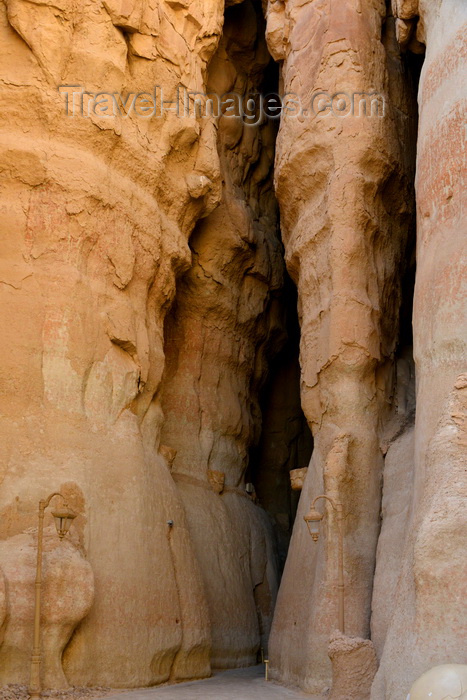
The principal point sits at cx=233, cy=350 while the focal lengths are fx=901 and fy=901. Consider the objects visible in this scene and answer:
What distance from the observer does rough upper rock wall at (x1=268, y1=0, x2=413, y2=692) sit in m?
17.3

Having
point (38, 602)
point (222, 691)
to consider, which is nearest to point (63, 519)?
point (38, 602)

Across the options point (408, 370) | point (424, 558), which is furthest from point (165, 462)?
point (424, 558)

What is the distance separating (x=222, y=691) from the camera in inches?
637

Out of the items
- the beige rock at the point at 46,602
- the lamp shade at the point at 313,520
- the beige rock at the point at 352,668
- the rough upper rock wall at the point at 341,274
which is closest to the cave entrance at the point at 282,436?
the rough upper rock wall at the point at 341,274

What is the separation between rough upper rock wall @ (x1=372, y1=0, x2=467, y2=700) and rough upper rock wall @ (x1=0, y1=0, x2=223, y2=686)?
5.51 meters

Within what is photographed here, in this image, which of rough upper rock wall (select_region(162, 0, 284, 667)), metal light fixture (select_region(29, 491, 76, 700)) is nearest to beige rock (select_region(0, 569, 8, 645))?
metal light fixture (select_region(29, 491, 76, 700))

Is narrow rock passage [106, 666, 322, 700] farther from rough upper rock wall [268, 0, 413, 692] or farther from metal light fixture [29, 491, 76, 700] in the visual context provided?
metal light fixture [29, 491, 76, 700]

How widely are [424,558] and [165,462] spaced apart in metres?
8.60

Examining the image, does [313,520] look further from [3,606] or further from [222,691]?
[3,606]

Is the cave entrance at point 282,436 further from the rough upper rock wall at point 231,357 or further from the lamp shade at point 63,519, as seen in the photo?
the lamp shade at point 63,519

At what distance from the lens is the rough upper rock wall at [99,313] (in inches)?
638

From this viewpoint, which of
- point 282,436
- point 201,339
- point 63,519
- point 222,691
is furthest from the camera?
point 282,436

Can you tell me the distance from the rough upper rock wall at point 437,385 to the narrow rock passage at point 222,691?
3828mm

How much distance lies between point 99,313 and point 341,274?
5.08m
